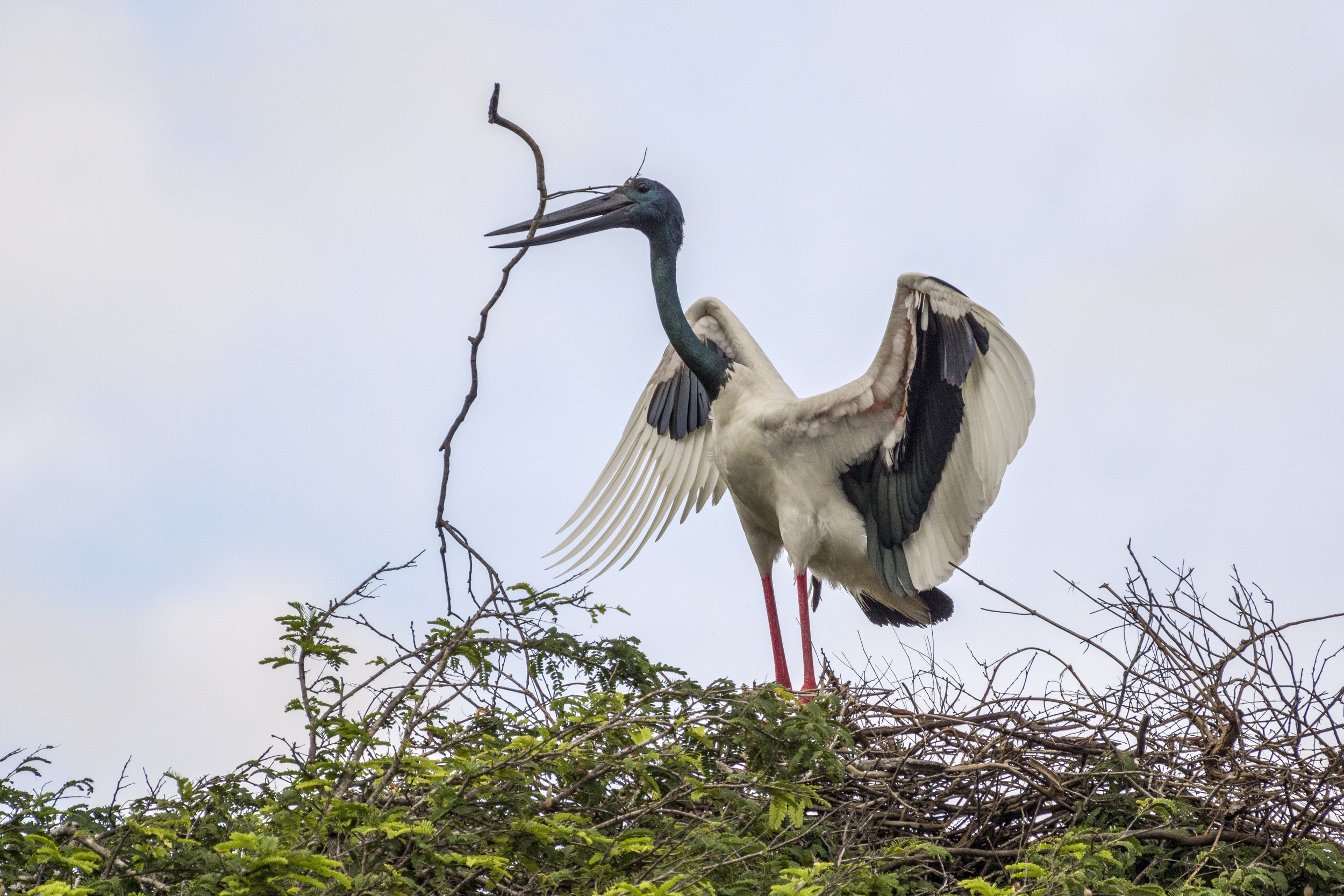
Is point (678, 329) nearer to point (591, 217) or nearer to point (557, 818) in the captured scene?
point (591, 217)

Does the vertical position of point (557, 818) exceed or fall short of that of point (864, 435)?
it falls short

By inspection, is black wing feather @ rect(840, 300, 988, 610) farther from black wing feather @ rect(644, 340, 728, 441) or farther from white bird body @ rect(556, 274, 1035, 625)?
black wing feather @ rect(644, 340, 728, 441)

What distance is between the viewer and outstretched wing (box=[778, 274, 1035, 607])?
5.45m

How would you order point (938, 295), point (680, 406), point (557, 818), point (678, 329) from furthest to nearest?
point (680, 406) → point (678, 329) → point (938, 295) → point (557, 818)

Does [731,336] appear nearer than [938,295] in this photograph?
No

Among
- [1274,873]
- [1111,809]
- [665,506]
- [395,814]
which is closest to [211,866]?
[395,814]

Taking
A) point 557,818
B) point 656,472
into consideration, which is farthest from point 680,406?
point 557,818

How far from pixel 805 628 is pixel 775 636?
283 mm

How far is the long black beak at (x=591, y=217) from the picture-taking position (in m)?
6.42

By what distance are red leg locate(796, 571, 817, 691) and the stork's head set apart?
1.59 meters

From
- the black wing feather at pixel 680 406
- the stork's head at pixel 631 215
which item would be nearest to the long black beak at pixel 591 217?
the stork's head at pixel 631 215

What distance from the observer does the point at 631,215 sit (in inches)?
253

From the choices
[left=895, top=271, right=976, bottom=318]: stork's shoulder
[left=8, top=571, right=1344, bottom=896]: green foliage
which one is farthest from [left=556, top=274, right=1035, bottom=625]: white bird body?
[left=8, top=571, right=1344, bottom=896]: green foliage

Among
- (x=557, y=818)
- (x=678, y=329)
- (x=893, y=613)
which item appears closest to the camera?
(x=557, y=818)
